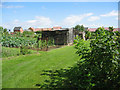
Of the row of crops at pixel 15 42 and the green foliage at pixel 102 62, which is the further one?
the row of crops at pixel 15 42

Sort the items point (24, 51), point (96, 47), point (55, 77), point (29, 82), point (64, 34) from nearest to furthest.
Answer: point (96, 47) → point (29, 82) → point (55, 77) → point (24, 51) → point (64, 34)

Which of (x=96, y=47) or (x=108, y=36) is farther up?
(x=108, y=36)

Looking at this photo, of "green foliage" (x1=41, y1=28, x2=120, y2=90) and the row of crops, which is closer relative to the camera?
"green foliage" (x1=41, y1=28, x2=120, y2=90)

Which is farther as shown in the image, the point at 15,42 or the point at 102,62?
the point at 15,42

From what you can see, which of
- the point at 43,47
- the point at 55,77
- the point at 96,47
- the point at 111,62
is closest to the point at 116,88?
the point at 111,62

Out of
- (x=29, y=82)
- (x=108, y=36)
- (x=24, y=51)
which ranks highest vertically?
(x=108, y=36)

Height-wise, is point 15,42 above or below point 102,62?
above

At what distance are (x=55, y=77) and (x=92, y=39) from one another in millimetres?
1950

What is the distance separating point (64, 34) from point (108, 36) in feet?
48.7

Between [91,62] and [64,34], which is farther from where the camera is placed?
[64,34]

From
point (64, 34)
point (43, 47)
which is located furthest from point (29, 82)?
point (64, 34)

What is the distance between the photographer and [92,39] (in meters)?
3.27

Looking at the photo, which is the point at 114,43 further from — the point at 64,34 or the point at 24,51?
the point at 64,34

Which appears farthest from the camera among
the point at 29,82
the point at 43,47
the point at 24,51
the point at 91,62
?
the point at 43,47
